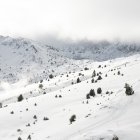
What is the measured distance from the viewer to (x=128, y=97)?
102ft

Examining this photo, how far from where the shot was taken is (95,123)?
2620 cm

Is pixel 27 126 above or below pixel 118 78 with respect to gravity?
below

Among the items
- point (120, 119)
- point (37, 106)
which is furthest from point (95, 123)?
point (37, 106)

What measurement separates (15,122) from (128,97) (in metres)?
14.0

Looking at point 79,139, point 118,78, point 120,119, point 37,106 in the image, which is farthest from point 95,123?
point 118,78

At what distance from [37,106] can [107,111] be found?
15931mm

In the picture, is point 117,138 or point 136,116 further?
point 136,116

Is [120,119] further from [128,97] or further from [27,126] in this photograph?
[27,126]

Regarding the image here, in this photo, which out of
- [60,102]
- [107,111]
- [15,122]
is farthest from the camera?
[60,102]

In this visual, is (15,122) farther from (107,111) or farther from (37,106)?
(107,111)

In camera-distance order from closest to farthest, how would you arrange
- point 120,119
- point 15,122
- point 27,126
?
point 120,119 < point 27,126 < point 15,122

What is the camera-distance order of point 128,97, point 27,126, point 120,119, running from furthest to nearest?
point 27,126 → point 128,97 → point 120,119

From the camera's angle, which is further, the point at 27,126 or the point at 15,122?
the point at 15,122

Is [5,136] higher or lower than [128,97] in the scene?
lower
